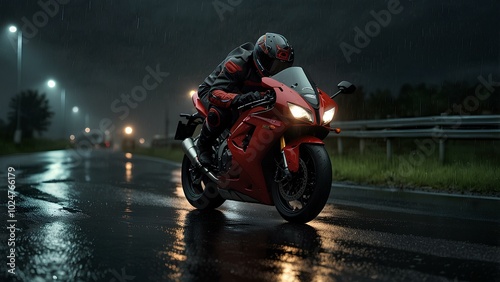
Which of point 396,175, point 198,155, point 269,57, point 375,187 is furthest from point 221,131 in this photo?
point 396,175

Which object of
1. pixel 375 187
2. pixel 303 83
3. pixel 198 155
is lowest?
pixel 375 187

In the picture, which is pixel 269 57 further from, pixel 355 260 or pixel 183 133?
pixel 355 260

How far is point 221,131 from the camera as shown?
21.1 feet

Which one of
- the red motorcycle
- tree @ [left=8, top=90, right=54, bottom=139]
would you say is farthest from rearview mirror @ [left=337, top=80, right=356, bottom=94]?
tree @ [left=8, top=90, right=54, bottom=139]

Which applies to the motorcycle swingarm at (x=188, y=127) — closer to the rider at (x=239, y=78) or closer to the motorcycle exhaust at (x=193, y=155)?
the motorcycle exhaust at (x=193, y=155)

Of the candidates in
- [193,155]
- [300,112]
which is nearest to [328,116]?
[300,112]

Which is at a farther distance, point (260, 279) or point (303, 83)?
point (303, 83)

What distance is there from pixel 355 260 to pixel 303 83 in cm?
220

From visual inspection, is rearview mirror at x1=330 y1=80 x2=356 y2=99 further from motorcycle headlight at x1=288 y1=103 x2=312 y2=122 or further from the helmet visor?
motorcycle headlight at x1=288 y1=103 x2=312 y2=122

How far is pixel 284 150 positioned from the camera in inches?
217

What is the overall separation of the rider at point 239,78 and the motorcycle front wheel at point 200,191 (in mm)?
417

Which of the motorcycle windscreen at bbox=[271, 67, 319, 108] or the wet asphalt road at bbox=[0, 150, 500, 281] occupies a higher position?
the motorcycle windscreen at bbox=[271, 67, 319, 108]

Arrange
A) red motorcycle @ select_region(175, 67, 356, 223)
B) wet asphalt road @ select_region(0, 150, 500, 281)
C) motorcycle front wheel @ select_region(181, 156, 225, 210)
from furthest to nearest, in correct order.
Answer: motorcycle front wheel @ select_region(181, 156, 225, 210) < red motorcycle @ select_region(175, 67, 356, 223) < wet asphalt road @ select_region(0, 150, 500, 281)

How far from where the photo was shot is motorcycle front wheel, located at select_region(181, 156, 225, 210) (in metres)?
6.82
